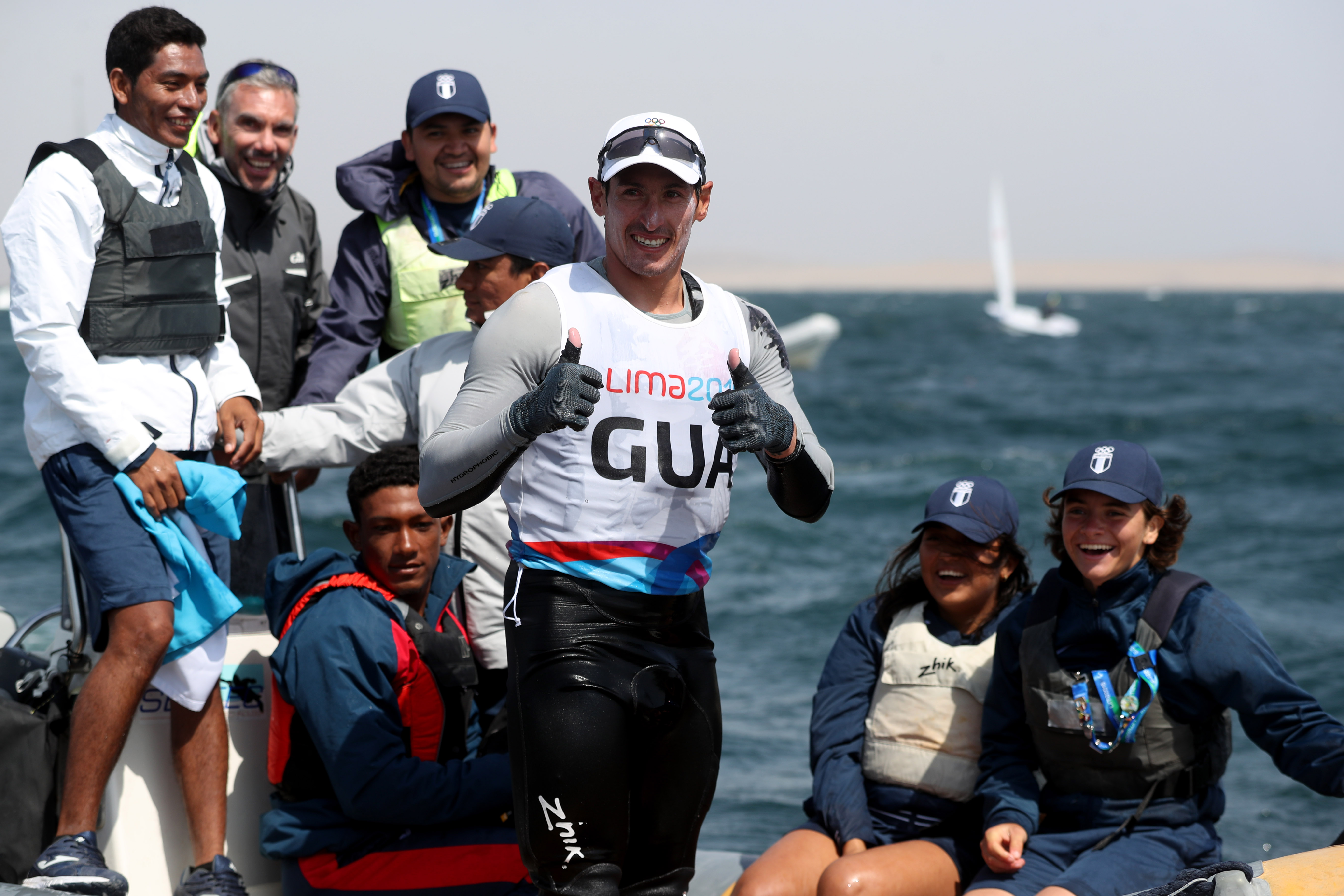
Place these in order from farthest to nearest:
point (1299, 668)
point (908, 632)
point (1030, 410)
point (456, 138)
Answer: point (1030, 410), point (1299, 668), point (456, 138), point (908, 632)

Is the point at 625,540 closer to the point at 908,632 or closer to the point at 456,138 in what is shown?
the point at 908,632

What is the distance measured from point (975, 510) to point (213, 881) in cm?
206

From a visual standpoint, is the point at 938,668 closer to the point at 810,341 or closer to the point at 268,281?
the point at 268,281

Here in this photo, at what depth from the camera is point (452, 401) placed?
10.2ft

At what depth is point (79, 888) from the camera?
2791 millimetres

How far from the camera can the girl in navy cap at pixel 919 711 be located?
3.25m

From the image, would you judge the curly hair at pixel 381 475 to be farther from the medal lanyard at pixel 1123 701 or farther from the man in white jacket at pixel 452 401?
the medal lanyard at pixel 1123 701

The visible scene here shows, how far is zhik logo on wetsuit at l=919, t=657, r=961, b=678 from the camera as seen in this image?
11.1 feet

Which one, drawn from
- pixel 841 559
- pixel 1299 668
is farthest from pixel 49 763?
pixel 841 559

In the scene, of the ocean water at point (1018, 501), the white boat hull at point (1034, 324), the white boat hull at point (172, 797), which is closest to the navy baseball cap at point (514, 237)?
the white boat hull at point (172, 797)

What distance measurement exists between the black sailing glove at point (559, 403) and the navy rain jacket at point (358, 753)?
1.19 metres

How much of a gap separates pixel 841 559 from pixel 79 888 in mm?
10456

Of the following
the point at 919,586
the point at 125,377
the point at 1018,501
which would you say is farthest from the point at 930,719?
the point at 1018,501

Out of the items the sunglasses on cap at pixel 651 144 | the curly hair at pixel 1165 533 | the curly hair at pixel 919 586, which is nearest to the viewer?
the sunglasses on cap at pixel 651 144
